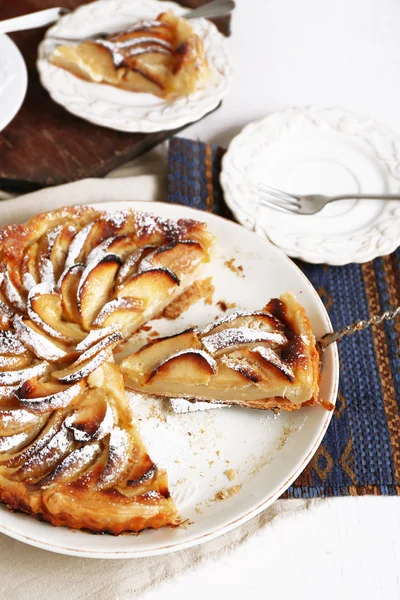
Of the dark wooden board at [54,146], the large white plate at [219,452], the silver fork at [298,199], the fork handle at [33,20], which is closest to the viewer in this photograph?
the large white plate at [219,452]

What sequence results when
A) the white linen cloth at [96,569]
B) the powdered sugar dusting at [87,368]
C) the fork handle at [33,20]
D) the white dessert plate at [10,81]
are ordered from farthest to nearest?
the fork handle at [33,20] < the white dessert plate at [10,81] < the powdered sugar dusting at [87,368] < the white linen cloth at [96,569]

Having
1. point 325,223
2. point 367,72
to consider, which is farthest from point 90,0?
point 325,223

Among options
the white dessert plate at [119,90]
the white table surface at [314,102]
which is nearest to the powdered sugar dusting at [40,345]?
the white table surface at [314,102]

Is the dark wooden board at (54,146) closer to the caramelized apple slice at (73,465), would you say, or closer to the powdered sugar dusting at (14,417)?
the powdered sugar dusting at (14,417)

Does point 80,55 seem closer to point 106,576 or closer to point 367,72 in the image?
point 367,72

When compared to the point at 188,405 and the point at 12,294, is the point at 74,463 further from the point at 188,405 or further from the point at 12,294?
the point at 12,294

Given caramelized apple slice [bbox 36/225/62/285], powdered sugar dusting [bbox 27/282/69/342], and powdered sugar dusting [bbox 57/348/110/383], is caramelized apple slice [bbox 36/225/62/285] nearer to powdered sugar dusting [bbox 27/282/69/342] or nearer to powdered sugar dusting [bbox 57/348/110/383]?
powdered sugar dusting [bbox 27/282/69/342]

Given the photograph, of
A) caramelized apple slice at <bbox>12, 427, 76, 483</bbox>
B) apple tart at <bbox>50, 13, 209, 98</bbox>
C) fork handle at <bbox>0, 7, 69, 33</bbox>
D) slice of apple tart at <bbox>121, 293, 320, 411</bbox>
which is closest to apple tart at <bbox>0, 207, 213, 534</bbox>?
caramelized apple slice at <bbox>12, 427, 76, 483</bbox>
